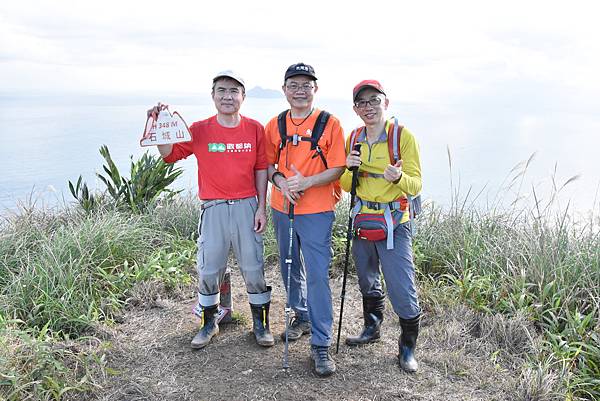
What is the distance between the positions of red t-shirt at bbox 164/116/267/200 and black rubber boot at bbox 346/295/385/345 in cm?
145

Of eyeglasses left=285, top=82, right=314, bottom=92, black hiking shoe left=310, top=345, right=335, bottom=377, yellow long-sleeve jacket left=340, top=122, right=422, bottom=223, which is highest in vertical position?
eyeglasses left=285, top=82, right=314, bottom=92

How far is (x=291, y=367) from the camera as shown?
12.8 ft

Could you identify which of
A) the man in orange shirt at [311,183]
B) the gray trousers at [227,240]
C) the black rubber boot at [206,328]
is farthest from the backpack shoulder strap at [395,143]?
the black rubber boot at [206,328]

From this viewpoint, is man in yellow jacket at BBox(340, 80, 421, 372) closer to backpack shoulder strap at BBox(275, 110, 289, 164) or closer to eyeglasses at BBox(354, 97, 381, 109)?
eyeglasses at BBox(354, 97, 381, 109)

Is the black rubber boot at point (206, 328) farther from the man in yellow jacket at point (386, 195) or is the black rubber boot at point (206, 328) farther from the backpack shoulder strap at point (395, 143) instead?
the backpack shoulder strap at point (395, 143)

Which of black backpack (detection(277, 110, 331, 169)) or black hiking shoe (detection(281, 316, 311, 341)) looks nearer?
black backpack (detection(277, 110, 331, 169))

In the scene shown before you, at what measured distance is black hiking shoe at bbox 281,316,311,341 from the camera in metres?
4.29

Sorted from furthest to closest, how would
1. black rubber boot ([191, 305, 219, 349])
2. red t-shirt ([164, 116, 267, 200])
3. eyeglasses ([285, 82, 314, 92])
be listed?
black rubber boot ([191, 305, 219, 349]) → red t-shirt ([164, 116, 267, 200]) → eyeglasses ([285, 82, 314, 92])

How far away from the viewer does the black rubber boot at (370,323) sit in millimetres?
4234

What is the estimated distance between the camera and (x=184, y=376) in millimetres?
3797

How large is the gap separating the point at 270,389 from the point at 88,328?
1854 millimetres

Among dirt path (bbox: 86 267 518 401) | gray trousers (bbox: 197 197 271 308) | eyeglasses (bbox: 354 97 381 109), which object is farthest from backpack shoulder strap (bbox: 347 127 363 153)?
dirt path (bbox: 86 267 518 401)

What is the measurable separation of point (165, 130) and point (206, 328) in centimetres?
175

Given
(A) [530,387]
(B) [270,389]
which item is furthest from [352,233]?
(A) [530,387]
